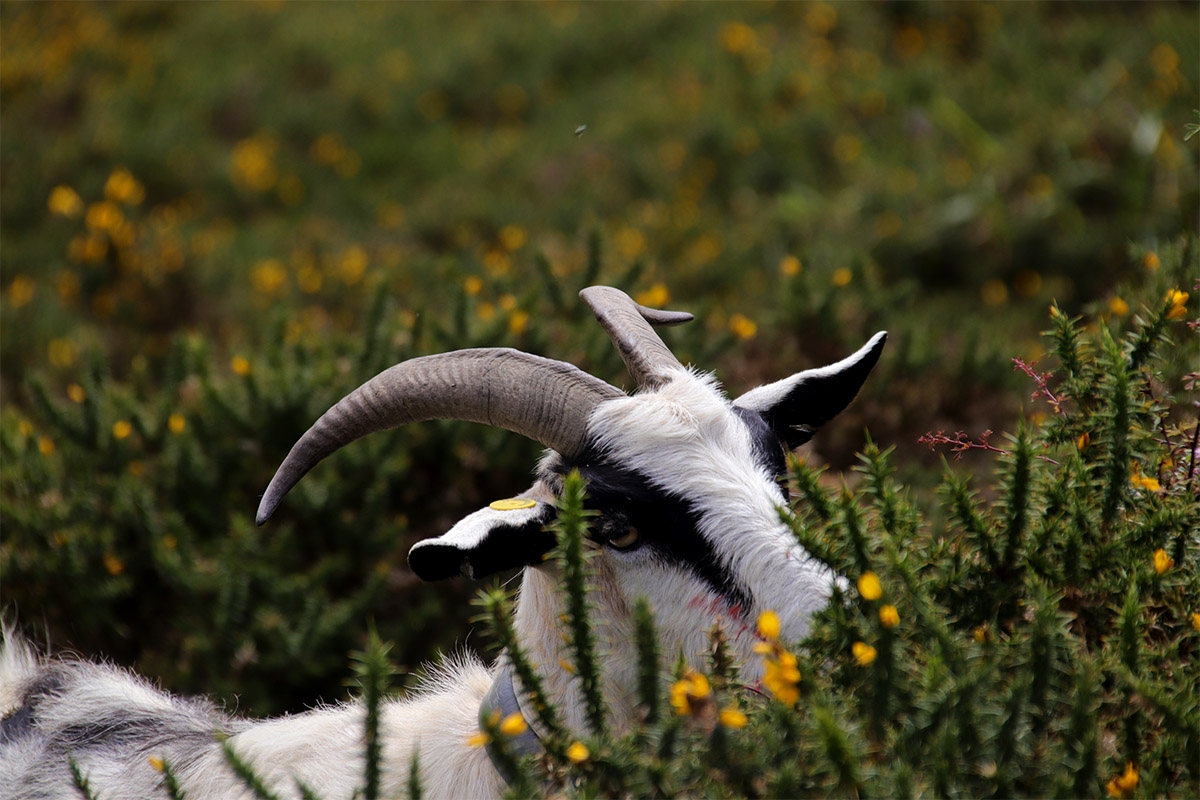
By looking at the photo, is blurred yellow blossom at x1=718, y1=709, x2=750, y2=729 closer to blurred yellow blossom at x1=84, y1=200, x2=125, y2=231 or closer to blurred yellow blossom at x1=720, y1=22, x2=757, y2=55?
blurred yellow blossom at x1=84, y1=200, x2=125, y2=231

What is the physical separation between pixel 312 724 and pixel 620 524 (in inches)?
48.8

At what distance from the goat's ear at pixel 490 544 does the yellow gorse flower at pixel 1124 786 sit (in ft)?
4.75

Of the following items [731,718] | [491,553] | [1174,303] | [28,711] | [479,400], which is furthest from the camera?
[28,711]

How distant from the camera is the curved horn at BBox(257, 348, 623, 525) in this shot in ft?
10.4

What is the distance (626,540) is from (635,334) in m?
0.78

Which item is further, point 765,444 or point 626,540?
point 765,444

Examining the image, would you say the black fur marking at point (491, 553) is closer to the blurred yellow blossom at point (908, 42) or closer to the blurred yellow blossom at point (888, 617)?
the blurred yellow blossom at point (888, 617)

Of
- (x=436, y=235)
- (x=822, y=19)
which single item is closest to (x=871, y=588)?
(x=436, y=235)

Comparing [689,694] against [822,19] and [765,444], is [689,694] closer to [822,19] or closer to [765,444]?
[765,444]

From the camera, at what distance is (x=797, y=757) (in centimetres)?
236

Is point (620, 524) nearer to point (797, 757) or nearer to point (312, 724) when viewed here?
point (797, 757)

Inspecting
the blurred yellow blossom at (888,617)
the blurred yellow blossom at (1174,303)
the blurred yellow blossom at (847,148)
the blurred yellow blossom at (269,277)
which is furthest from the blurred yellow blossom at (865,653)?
the blurred yellow blossom at (847,148)

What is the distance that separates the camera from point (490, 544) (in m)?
2.97

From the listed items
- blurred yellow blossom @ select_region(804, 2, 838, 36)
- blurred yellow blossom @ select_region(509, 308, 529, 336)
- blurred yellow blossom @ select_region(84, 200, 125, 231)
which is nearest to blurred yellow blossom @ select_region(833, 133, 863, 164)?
blurred yellow blossom @ select_region(804, 2, 838, 36)
